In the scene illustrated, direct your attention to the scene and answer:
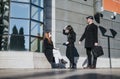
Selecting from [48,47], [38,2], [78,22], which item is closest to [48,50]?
[48,47]

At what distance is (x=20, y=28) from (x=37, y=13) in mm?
1435

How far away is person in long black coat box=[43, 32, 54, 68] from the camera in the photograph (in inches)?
540

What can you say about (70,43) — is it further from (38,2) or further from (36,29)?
(38,2)

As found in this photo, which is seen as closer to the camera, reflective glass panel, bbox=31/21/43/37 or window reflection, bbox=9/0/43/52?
window reflection, bbox=9/0/43/52

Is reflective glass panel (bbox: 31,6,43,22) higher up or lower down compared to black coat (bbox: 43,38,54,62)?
higher up

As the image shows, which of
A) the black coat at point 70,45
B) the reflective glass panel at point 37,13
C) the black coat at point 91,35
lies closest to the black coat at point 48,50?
the black coat at point 70,45

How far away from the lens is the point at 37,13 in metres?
14.8

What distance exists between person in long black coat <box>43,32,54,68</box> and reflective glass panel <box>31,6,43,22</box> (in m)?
1.17

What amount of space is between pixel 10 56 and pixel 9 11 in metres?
2.02

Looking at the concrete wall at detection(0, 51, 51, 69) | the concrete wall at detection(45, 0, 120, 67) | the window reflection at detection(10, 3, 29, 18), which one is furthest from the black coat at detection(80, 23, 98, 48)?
the concrete wall at detection(45, 0, 120, 67)

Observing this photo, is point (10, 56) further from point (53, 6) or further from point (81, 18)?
point (81, 18)

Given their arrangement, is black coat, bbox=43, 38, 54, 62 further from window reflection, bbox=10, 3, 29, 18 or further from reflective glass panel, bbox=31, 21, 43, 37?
window reflection, bbox=10, 3, 29, 18

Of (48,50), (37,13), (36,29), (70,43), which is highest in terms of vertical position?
(37,13)

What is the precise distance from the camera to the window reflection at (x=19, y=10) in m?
13.8
